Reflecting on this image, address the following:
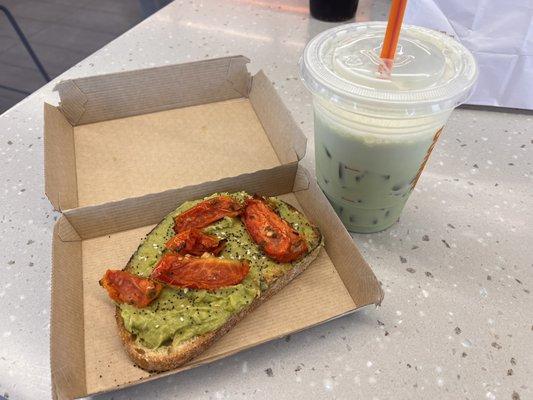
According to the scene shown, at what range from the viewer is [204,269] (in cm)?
84

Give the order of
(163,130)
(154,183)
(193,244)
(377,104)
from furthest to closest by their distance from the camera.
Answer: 1. (163,130)
2. (154,183)
3. (193,244)
4. (377,104)

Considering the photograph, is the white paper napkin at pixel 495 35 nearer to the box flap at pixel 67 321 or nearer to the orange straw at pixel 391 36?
the orange straw at pixel 391 36

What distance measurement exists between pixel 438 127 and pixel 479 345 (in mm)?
434

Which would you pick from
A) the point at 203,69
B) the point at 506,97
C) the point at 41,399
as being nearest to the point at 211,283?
the point at 41,399

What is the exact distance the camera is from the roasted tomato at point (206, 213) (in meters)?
0.96

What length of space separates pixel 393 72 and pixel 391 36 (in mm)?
66

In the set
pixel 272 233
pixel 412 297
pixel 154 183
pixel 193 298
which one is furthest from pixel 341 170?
pixel 154 183

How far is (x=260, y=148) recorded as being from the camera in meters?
1.28

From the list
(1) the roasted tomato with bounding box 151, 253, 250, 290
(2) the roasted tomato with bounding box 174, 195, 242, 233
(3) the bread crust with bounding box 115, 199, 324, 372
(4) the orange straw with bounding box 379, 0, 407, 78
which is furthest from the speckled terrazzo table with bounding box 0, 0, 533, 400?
(4) the orange straw with bounding box 379, 0, 407, 78

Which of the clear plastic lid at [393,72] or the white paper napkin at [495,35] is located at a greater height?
the clear plastic lid at [393,72]

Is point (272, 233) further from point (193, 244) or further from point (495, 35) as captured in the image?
point (495, 35)

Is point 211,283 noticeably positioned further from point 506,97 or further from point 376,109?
point 506,97

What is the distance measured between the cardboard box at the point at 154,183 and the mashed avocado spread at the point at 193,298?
6cm

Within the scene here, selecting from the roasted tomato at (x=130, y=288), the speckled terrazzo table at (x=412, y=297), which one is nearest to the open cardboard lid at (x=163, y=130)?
the speckled terrazzo table at (x=412, y=297)
